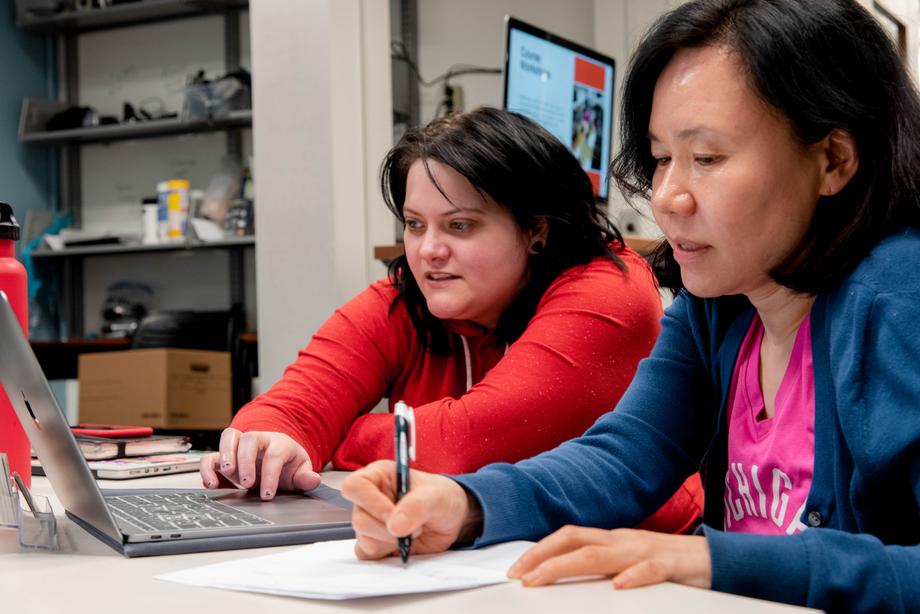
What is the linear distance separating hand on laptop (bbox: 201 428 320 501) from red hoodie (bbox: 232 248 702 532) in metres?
0.16

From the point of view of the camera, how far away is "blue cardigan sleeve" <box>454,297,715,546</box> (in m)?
0.91

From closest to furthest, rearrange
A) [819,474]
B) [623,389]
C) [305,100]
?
1. [819,474]
2. [623,389]
3. [305,100]

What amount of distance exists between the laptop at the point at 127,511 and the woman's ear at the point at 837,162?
54 cm

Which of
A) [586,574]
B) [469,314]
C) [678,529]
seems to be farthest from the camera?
[469,314]

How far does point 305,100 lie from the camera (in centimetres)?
278

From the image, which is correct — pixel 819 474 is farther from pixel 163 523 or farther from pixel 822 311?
pixel 163 523

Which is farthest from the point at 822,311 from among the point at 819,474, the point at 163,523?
the point at 163,523

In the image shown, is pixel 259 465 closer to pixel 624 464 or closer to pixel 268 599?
pixel 624 464

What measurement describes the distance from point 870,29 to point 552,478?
508 millimetres

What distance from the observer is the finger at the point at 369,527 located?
2.56ft

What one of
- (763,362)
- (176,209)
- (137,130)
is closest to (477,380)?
(763,362)

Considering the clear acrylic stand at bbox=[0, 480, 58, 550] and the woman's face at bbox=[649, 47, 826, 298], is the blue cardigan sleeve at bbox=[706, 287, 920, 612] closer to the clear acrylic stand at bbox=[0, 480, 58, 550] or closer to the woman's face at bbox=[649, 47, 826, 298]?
the woman's face at bbox=[649, 47, 826, 298]

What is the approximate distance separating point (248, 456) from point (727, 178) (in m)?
0.60

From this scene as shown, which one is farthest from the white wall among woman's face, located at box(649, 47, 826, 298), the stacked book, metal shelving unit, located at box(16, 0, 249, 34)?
metal shelving unit, located at box(16, 0, 249, 34)
